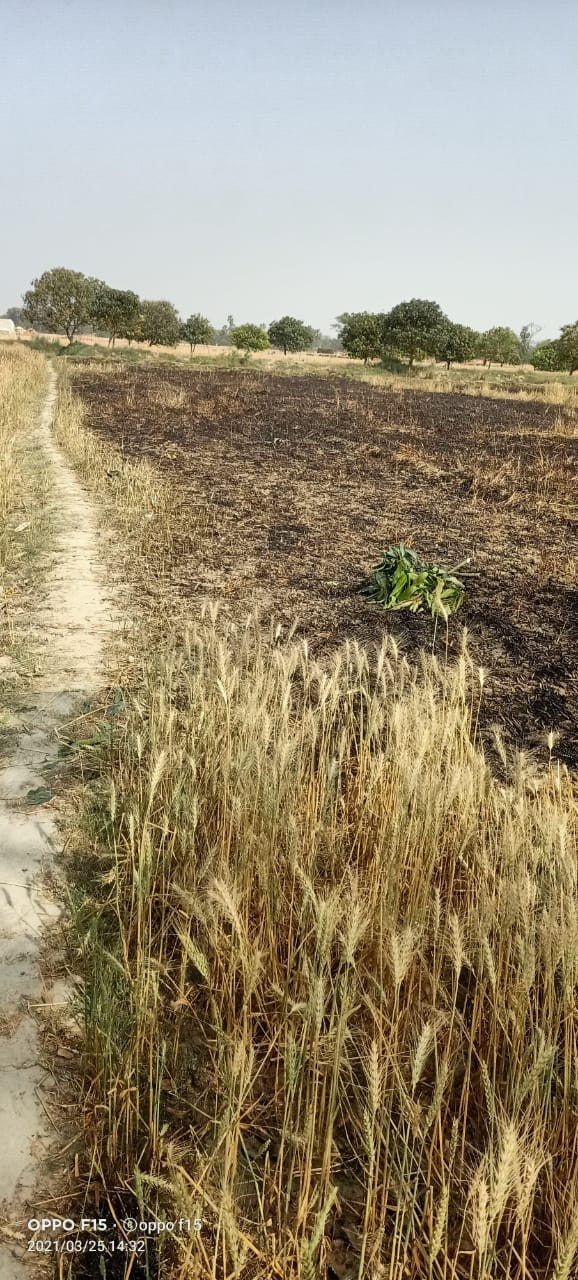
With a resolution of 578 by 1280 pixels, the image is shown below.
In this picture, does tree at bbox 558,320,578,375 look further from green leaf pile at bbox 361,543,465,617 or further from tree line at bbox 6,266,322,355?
green leaf pile at bbox 361,543,465,617

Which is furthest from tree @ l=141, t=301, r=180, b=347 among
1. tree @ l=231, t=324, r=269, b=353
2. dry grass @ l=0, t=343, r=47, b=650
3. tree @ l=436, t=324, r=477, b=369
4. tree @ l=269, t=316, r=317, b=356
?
dry grass @ l=0, t=343, r=47, b=650

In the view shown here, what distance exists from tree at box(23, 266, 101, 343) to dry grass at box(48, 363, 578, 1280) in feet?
201

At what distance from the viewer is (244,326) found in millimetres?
63531

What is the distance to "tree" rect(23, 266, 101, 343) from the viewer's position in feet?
183

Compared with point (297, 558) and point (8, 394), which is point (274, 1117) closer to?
point (297, 558)

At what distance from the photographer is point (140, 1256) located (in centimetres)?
153

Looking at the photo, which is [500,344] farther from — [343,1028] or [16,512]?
[343,1028]

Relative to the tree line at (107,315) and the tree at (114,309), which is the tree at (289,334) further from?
the tree at (114,309)

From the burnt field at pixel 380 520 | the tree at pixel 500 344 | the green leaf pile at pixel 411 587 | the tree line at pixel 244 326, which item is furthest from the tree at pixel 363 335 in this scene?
the green leaf pile at pixel 411 587

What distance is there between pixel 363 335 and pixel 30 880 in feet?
212

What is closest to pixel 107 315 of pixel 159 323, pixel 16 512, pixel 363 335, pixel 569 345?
pixel 159 323

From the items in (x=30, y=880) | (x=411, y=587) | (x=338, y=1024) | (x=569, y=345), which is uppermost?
(x=569, y=345)

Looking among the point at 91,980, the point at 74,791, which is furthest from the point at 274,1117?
the point at 74,791

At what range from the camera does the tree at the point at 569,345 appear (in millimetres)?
49906
